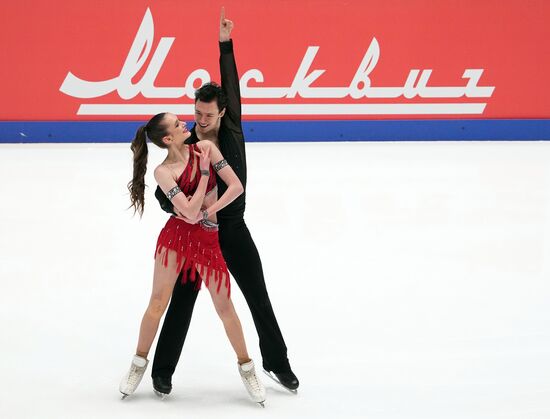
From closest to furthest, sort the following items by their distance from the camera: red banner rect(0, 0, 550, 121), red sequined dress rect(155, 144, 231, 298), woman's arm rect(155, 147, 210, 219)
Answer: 1. woman's arm rect(155, 147, 210, 219)
2. red sequined dress rect(155, 144, 231, 298)
3. red banner rect(0, 0, 550, 121)

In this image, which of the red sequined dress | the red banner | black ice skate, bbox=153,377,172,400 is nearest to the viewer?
the red sequined dress

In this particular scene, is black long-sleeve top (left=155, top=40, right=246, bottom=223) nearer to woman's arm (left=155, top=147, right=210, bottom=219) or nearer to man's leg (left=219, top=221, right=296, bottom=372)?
man's leg (left=219, top=221, right=296, bottom=372)

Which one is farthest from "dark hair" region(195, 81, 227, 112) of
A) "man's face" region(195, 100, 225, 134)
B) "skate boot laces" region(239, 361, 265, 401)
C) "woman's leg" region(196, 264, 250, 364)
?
"skate boot laces" region(239, 361, 265, 401)

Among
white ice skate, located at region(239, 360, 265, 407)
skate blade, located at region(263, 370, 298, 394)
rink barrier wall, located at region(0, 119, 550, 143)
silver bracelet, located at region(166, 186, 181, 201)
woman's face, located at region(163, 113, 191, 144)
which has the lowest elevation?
white ice skate, located at region(239, 360, 265, 407)

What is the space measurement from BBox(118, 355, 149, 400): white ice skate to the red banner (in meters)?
6.87

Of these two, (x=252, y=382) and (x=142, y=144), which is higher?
(x=142, y=144)

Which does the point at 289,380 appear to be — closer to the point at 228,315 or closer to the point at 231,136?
the point at 228,315

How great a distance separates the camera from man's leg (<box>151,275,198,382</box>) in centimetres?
303

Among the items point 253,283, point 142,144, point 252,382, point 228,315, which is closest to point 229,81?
point 142,144

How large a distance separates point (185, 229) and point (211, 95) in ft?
1.52

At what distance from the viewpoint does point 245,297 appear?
305cm

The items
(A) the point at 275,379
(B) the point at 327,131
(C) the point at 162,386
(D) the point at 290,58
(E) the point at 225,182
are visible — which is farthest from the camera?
(B) the point at 327,131

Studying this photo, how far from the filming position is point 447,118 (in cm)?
1003

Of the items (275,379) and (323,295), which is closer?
(275,379)
